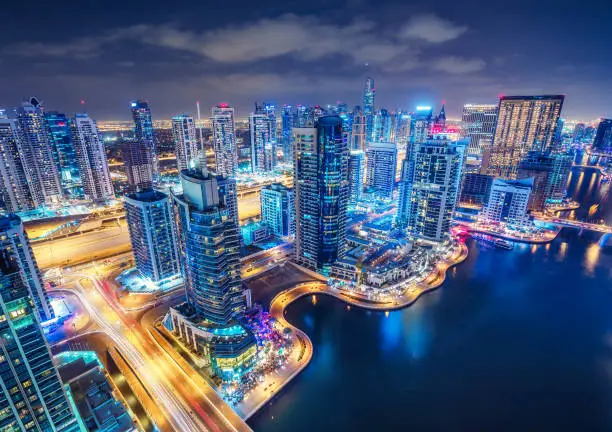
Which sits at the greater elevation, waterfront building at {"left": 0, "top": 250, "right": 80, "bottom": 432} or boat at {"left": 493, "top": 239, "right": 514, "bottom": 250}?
waterfront building at {"left": 0, "top": 250, "right": 80, "bottom": 432}

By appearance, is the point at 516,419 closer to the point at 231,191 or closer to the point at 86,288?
the point at 231,191

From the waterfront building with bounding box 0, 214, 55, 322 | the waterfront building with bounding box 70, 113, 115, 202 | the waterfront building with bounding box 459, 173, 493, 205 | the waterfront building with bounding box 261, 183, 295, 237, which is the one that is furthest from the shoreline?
the waterfront building with bounding box 70, 113, 115, 202

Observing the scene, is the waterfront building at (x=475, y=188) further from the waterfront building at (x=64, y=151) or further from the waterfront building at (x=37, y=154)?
A: the waterfront building at (x=37, y=154)

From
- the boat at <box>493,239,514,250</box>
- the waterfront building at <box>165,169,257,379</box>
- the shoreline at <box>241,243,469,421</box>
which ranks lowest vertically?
the shoreline at <box>241,243,469,421</box>

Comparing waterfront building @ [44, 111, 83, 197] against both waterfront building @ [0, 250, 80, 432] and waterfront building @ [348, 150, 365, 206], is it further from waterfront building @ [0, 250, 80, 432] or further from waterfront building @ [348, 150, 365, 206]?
waterfront building @ [0, 250, 80, 432]

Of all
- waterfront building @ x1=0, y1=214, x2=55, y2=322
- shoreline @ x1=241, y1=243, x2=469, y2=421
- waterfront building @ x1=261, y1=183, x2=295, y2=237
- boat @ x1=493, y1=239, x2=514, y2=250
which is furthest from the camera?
waterfront building @ x1=261, y1=183, x2=295, y2=237

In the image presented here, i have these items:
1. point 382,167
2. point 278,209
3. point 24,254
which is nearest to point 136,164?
point 278,209

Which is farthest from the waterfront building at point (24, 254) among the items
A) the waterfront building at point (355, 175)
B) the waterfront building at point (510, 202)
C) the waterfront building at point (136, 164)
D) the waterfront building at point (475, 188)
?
the waterfront building at point (475, 188)

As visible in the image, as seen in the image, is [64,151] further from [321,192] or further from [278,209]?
[321,192]

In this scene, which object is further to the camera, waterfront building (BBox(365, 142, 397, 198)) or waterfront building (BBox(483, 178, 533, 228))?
waterfront building (BBox(365, 142, 397, 198))
